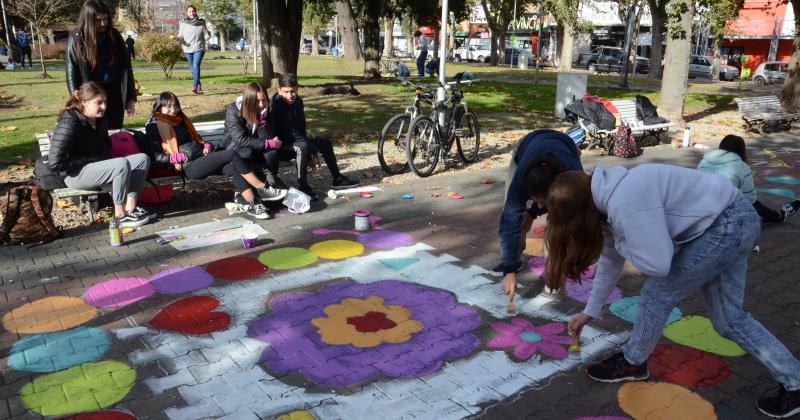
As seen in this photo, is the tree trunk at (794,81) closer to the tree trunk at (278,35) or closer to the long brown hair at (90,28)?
the tree trunk at (278,35)

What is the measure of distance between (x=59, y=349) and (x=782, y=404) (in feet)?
12.5

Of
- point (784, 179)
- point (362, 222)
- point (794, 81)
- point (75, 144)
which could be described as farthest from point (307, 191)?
point (794, 81)

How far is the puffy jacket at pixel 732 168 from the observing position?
16.4ft

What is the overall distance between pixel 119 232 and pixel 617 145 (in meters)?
7.36

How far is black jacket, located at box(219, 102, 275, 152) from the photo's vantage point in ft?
20.1

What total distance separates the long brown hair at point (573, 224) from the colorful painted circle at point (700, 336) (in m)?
1.62

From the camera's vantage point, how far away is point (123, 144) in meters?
5.94

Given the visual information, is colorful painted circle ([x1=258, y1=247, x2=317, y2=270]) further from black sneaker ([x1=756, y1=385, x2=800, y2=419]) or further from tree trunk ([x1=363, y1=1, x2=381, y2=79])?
tree trunk ([x1=363, y1=1, x2=381, y2=79])

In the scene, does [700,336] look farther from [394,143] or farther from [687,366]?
[394,143]

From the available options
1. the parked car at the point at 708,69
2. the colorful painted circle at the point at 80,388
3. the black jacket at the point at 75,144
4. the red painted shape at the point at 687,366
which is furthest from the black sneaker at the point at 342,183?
the parked car at the point at 708,69

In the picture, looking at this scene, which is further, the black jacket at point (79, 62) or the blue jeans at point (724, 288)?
the black jacket at point (79, 62)

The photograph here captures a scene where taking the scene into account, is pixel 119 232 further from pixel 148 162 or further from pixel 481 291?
pixel 481 291

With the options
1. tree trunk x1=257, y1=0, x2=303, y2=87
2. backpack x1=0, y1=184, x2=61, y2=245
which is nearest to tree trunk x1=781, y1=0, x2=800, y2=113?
tree trunk x1=257, y1=0, x2=303, y2=87

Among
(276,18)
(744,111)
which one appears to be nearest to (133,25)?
(276,18)
